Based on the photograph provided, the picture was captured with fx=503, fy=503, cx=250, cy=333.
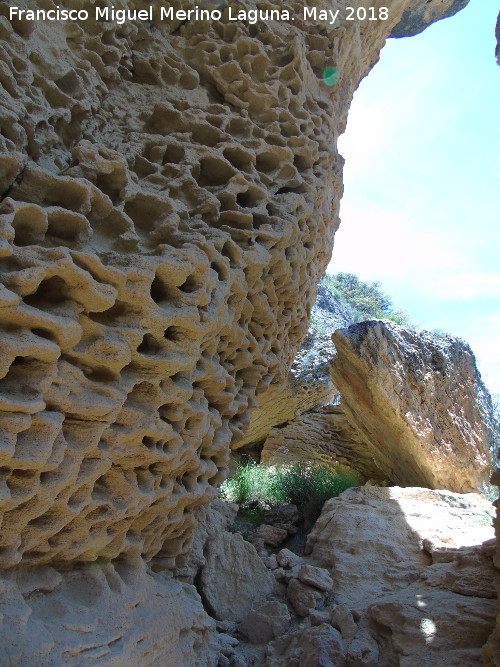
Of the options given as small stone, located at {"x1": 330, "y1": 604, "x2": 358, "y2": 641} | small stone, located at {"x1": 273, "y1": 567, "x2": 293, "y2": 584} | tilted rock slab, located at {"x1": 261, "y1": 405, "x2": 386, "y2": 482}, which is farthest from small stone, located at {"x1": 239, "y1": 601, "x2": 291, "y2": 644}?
tilted rock slab, located at {"x1": 261, "y1": 405, "x2": 386, "y2": 482}

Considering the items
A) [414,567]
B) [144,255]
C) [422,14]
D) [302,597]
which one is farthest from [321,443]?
[144,255]

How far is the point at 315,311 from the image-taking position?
1034cm

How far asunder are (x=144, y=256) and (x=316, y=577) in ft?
9.19

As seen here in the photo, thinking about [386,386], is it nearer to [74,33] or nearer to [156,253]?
[156,253]

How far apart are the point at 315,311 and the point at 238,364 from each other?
6.95 metres

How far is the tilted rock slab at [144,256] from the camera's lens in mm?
2172

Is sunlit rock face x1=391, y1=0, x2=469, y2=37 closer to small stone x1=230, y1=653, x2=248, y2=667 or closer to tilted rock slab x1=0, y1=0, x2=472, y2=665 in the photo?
tilted rock slab x1=0, y1=0, x2=472, y2=665

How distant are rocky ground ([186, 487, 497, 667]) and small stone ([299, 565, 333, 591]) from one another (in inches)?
0.4

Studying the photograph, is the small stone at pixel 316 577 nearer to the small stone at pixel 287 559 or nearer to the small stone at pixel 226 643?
the small stone at pixel 287 559

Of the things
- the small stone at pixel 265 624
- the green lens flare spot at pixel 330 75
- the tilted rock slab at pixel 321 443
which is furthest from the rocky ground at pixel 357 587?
the tilted rock slab at pixel 321 443

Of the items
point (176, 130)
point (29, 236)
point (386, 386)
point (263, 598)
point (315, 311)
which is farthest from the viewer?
point (315, 311)

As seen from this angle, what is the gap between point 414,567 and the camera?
13.1 feet

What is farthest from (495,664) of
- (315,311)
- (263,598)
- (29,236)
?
(315,311)

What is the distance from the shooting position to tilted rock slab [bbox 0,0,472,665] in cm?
217
